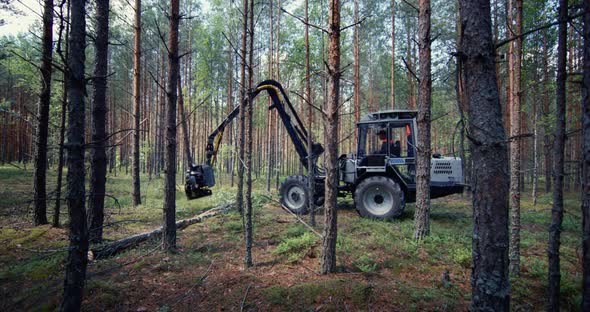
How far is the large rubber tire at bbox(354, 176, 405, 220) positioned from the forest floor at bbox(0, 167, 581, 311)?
0.74 metres

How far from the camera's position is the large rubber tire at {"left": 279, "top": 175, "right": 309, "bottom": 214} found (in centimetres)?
898

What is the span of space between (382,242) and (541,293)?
104 inches

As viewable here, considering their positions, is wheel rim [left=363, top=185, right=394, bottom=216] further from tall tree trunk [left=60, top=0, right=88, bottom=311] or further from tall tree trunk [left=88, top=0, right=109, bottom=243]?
tall tree trunk [left=60, top=0, right=88, bottom=311]

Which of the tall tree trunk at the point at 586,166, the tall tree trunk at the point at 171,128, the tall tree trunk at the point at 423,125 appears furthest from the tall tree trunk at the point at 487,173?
the tall tree trunk at the point at 171,128

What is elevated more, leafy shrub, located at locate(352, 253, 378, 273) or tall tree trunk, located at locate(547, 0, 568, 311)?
tall tree trunk, located at locate(547, 0, 568, 311)

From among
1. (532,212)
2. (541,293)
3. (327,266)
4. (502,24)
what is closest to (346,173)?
(327,266)

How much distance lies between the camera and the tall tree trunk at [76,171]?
291 cm

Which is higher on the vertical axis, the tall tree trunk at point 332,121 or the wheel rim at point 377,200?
the tall tree trunk at point 332,121

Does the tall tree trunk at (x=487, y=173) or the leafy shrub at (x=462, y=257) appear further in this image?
the leafy shrub at (x=462, y=257)

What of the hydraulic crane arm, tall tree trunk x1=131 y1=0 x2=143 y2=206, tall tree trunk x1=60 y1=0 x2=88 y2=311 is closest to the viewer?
tall tree trunk x1=60 y1=0 x2=88 y2=311

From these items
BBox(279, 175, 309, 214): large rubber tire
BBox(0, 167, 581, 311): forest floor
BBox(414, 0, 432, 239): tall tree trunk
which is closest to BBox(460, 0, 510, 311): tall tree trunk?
BBox(0, 167, 581, 311): forest floor

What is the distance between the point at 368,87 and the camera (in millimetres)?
27250

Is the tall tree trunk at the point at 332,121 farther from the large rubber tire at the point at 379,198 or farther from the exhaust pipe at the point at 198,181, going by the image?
the large rubber tire at the point at 379,198

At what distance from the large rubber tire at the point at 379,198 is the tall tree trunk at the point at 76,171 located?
22.5 ft
